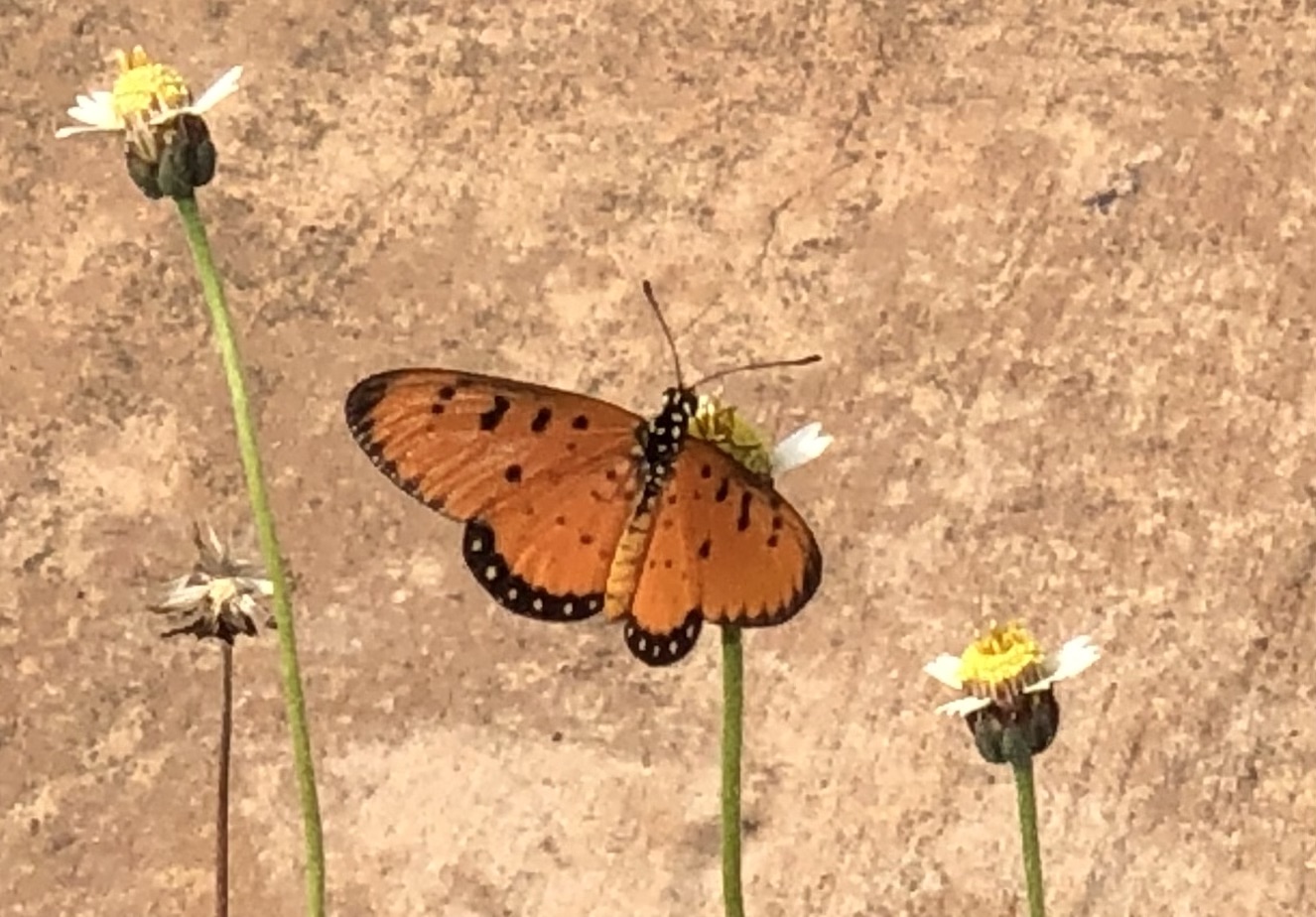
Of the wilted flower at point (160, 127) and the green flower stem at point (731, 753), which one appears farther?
the wilted flower at point (160, 127)

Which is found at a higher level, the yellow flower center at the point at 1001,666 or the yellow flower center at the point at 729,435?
the yellow flower center at the point at 729,435

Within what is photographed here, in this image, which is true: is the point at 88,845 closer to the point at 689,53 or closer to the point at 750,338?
the point at 750,338

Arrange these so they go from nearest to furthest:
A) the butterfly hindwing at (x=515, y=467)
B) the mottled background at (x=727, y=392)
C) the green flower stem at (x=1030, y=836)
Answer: the green flower stem at (x=1030, y=836) → the butterfly hindwing at (x=515, y=467) → the mottled background at (x=727, y=392)

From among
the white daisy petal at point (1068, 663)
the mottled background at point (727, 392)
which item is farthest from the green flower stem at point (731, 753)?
the mottled background at point (727, 392)

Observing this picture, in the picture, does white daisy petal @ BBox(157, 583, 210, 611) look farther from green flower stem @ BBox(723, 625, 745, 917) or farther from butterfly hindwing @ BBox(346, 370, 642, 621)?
green flower stem @ BBox(723, 625, 745, 917)

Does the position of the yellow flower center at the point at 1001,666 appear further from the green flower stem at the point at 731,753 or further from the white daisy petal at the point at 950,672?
the green flower stem at the point at 731,753

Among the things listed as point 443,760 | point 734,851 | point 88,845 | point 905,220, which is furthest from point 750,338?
point 734,851

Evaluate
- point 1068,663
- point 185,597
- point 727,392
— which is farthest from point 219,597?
point 727,392
